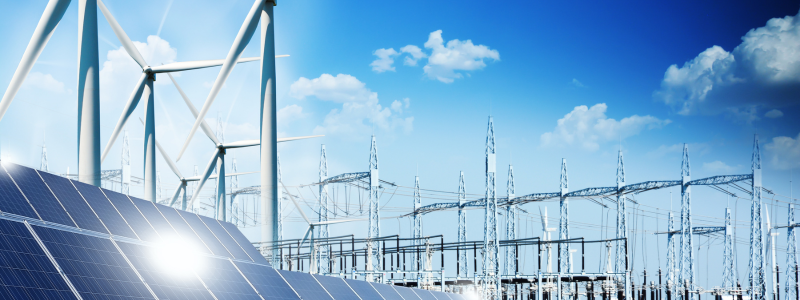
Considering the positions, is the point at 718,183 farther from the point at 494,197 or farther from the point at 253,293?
the point at 253,293

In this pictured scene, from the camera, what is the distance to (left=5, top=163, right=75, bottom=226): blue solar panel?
47.4 feet

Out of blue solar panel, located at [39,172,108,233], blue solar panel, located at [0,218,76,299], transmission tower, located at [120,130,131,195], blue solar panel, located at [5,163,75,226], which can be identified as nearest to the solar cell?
blue solar panel, located at [39,172,108,233]

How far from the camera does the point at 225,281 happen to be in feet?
51.4

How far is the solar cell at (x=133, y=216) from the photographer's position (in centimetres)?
1716

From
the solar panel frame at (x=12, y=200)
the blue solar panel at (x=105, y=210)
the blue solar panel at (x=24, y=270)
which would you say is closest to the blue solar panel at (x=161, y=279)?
the blue solar panel at (x=105, y=210)

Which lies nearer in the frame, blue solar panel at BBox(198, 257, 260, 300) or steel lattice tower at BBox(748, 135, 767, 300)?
blue solar panel at BBox(198, 257, 260, 300)

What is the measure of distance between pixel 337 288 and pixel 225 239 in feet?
13.5

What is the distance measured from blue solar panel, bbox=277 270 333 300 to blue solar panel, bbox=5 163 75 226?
5830 millimetres

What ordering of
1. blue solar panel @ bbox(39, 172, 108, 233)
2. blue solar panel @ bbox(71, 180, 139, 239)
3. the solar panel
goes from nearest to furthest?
blue solar panel @ bbox(39, 172, 108, 233) < blue solar panel @ bbox(71, 180, 139, 239) < the solar panel

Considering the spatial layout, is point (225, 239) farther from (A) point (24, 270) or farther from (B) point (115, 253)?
(A) point (24, 270)

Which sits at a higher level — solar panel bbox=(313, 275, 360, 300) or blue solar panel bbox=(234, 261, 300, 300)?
blue solar panel bbox=(234, 261, 300, 300)

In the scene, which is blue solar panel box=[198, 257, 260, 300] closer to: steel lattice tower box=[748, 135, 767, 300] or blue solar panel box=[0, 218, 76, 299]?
blue solar panel box=[0, 218, 76, 299]

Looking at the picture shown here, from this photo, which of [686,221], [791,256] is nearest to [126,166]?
[686,221]

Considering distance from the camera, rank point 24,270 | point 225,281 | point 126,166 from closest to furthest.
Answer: point 24,270 < point 225,281 < point 126,166
